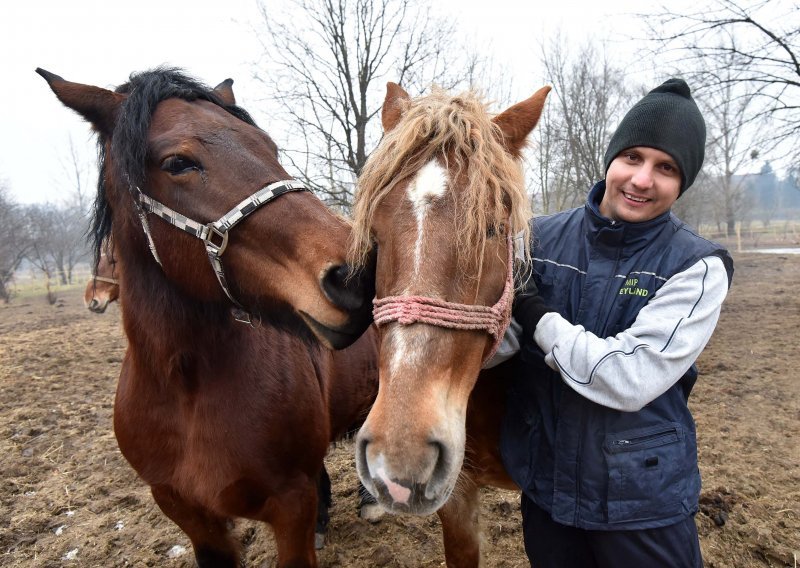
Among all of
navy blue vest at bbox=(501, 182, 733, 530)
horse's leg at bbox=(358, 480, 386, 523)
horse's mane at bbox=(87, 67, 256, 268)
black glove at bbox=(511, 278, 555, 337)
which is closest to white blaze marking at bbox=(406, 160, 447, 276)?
black glove at bbox=(511, 278, 555, 337)

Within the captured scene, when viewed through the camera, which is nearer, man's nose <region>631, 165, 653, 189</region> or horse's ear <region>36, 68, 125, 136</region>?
man's nose <region>631, 165, 653, 189</region>

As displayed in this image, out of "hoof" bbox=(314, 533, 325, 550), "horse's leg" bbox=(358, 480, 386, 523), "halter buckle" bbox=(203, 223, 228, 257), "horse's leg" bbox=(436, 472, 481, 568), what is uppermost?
"halter buckle" bbox=(203, 223, 228, 257)

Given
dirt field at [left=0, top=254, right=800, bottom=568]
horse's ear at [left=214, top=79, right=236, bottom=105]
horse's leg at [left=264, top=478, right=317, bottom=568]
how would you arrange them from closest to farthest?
horse's leg at [left=264, top=478, right=317, bottom=568]
horse's ear at [left=214, top=79, right=236, bottom=105]
dirt field at [left=0, top=254, right=800, bottom=568]

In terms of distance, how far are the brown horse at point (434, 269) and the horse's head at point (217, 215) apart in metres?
0.20

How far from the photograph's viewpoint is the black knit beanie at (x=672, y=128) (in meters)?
1.61

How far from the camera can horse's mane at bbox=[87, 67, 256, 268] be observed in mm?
1796

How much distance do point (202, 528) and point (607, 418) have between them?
2155 mm

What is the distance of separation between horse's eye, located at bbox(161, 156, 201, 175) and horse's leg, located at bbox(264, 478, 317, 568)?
5.15ft

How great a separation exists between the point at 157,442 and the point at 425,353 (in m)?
1.67

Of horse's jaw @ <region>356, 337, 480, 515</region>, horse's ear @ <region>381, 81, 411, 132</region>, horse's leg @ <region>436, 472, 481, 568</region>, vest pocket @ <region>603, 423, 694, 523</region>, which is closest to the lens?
horse's jaw @ <region>356, 337, 480, 515</region>

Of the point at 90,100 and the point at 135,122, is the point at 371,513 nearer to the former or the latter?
the point at 135,122

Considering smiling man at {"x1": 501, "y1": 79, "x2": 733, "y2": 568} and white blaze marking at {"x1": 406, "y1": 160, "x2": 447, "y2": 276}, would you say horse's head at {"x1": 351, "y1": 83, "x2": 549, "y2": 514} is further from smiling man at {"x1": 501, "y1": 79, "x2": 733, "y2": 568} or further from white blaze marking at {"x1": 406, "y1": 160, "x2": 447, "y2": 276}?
smiling man at {"x1": 501, "y1": 79, "x2": 733, "y2": 568}

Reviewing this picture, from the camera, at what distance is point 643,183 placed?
1.62 meters

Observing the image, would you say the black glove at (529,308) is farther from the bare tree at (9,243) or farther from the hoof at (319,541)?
the bare tree at (9,243)
